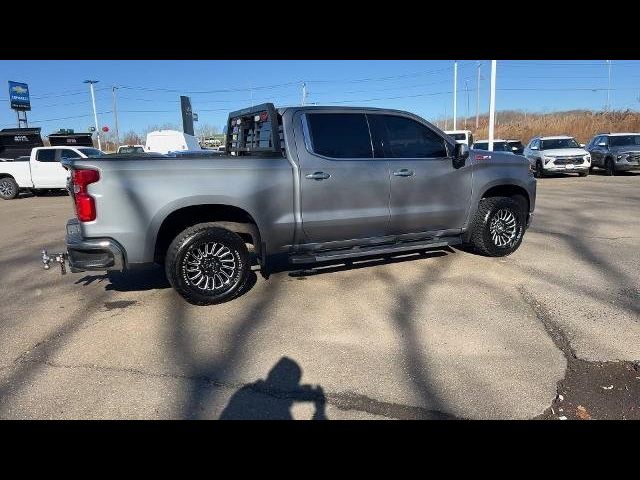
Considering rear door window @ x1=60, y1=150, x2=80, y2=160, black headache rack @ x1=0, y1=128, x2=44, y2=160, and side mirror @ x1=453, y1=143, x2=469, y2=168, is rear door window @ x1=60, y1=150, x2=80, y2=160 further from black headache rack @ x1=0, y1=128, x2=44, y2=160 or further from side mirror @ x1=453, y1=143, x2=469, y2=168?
side mirror @ x1=453, y1=143, x2=469, y2=168

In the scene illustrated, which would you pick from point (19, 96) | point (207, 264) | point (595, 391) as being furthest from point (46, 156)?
point (19, 96)

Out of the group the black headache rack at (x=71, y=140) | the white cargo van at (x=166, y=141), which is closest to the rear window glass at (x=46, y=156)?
the white cargo van at (x=166, y=141)

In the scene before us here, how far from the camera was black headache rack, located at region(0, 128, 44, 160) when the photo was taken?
22.7 m

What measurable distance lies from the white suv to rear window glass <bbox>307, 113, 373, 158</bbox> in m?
15.7

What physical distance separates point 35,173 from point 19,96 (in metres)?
30.3

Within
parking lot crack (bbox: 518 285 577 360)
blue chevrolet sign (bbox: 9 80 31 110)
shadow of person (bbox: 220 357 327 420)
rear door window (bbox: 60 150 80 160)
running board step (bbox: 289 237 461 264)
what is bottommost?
shadow of person (bbox: 220 357 327 420)

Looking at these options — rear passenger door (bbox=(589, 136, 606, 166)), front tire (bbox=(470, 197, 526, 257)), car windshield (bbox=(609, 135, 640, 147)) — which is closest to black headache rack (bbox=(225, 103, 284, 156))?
front tire (bbox=(470, 197, 526, 257))

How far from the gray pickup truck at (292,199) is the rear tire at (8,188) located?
48.3 feet

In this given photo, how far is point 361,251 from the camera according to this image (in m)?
5.05

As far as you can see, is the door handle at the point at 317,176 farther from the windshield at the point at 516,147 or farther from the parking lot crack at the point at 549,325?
the windshield at the point at 516,147

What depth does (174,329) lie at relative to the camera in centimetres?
402

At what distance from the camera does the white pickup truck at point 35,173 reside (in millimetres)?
16344
